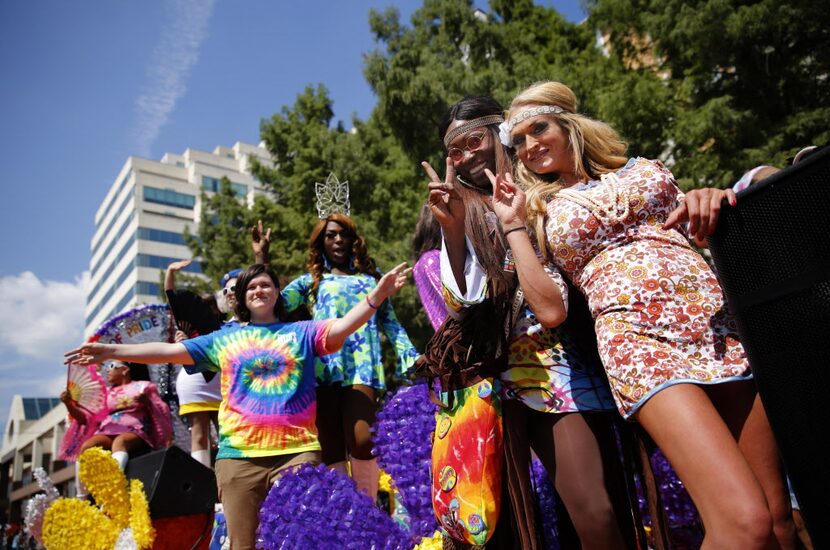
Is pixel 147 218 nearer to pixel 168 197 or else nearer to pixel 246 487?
pixel 168 197

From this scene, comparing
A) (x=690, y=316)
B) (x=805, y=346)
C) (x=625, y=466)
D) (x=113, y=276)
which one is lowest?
(x=625, y=466)

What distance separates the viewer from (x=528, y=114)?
2.41m

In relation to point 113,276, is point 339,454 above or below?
below

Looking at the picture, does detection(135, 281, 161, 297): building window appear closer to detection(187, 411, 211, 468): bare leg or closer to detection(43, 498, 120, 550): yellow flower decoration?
detection(187, 411, 211, 468): bare leg

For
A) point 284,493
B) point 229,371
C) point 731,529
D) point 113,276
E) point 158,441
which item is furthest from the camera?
point 113,276

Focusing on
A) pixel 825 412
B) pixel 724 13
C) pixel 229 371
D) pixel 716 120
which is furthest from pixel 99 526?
pixel 724 13

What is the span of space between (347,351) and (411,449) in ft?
4.11

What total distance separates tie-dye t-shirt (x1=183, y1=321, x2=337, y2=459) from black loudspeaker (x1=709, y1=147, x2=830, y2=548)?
2.30 metres

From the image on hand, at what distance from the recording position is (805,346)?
1.45 meters

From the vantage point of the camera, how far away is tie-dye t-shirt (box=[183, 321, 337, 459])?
128 inches

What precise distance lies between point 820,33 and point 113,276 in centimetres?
6849

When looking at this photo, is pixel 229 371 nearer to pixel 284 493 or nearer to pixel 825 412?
pixel 284 493

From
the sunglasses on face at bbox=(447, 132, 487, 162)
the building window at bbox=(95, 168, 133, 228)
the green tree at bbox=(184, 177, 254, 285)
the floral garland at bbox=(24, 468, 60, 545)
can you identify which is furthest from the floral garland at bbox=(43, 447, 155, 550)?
the building window at bbox=(95, 168, 133, 228)

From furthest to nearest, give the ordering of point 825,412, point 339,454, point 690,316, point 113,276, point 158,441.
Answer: point 113,276 → point 158,441 → point 339,454 → point 690,316 → point 825,412
